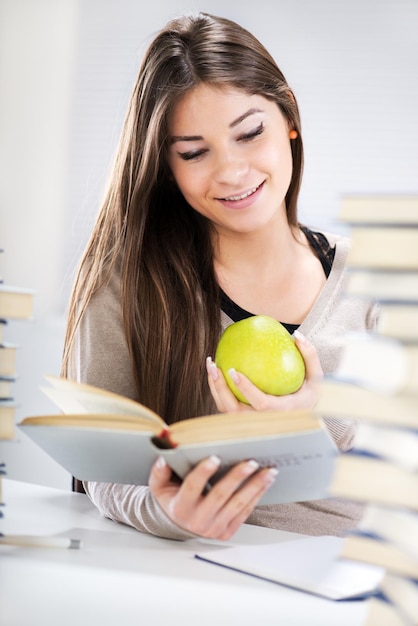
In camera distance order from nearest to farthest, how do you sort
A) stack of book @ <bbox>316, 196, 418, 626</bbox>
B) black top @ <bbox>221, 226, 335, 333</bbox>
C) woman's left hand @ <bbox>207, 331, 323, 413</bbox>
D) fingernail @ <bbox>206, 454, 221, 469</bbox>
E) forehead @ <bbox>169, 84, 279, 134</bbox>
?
stack of book @ <bbox>316, 196, 418, 626</bbox>
fingernail @ <bbox>206, 454, 221, 469</bbox>
woman's left hand @ <bbox>207, 331, 323, 413</bbox>
forehead @ <bbox>169, 84, 279, 134</bbox>
black top @ <bbox>221, 226, 335, 333</bbox>

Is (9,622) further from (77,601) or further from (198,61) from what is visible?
(198,61)

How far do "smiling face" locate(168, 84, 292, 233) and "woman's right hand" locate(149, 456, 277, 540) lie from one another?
67 cm

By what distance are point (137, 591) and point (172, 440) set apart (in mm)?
172

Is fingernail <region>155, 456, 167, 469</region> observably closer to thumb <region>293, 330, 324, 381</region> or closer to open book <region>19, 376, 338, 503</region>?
open book <region>19, 376, 338, 503</region>

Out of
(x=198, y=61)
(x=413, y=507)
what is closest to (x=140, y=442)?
(x=413, y=507)

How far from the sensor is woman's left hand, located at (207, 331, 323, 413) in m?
1.32

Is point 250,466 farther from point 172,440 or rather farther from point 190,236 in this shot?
point 190,236

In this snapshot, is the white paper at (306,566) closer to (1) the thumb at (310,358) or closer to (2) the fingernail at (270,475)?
(2) the fingernail at (270,475)

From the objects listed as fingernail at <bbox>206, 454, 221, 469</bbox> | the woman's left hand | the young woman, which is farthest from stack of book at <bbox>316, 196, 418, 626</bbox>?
the young woman

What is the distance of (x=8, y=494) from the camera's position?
1.44 meters

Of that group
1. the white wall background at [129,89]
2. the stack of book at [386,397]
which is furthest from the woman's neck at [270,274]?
the white wall background at [129,89]

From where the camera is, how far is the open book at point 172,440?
37.8 inches

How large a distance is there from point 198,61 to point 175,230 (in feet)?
1.25

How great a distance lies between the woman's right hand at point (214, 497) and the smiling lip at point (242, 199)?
668mm
